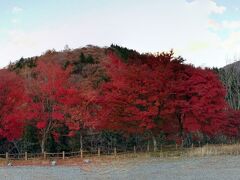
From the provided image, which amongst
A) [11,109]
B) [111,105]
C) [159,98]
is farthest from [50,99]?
[159,98]

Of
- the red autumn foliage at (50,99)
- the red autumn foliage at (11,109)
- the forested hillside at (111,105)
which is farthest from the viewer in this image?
the red autumn foliage at (50,99)

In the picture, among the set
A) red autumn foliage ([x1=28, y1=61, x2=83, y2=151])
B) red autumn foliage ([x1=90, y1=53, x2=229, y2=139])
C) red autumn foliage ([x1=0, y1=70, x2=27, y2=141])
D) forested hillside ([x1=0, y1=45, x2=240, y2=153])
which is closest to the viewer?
red autumn foliage ([x1=0, y1=70, x2=27, y2=141])

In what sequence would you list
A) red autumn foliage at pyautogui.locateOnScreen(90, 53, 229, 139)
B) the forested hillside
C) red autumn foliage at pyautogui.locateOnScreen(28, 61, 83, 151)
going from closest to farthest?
red autumn foliage at pyautogui.locateOnScreen(90, 53, 229, 139), the forested hillside, red autumn foliage at pyautogui.locateOnScreen(28, 61, 83, 151)

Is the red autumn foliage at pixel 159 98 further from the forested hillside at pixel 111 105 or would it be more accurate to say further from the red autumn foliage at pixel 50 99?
the red autumn foliage at pixel 50 99

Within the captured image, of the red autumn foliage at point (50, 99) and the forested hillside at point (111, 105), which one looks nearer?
the forested hillside at point (111, 105)

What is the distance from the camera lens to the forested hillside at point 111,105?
3597 cm

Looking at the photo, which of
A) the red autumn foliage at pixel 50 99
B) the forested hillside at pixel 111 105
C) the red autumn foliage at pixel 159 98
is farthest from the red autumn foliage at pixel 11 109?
the red autumn foliage at pixel 159 98

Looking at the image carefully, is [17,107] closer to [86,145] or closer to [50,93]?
[50,93]

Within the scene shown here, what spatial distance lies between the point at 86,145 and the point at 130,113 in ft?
31.3

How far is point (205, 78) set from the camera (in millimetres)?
39062

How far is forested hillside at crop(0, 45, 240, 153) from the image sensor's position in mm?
35969

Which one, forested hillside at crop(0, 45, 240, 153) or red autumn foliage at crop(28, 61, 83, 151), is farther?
red autumn foliage at crop(28, 61, 83, 151)

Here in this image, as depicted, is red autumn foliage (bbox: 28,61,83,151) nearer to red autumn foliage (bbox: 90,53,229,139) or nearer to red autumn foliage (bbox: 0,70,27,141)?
red autumn foliage (bbox: 0,70,27,141)

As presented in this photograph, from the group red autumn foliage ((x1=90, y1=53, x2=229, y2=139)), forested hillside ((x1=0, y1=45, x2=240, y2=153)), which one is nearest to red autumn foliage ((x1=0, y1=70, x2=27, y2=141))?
forested hillside ((x1=0, y1=45, x2=240, y2=153))
